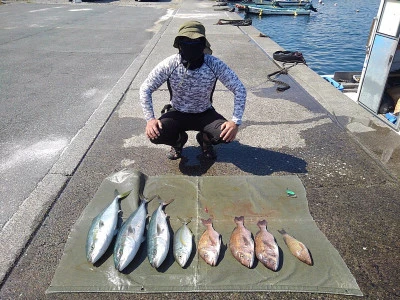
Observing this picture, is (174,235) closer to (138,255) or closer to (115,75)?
(138,255)

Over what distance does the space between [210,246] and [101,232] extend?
1.04 meters

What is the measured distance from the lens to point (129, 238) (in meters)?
2.92

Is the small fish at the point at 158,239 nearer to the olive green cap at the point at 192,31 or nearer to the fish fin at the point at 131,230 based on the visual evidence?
the fish fin at the point at 131,230

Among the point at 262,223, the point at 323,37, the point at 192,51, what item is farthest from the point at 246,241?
the point at 323,37

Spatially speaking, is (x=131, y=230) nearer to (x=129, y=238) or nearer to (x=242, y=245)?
(x=129, y=238)

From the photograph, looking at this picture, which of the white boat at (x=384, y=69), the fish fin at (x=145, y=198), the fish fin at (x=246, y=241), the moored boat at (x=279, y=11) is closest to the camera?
the fish fin at (x=246, y=241)

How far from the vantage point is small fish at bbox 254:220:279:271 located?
2.76 metres

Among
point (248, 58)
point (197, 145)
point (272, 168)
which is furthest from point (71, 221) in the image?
point (248, 58)

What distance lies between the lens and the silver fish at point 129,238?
2746mm

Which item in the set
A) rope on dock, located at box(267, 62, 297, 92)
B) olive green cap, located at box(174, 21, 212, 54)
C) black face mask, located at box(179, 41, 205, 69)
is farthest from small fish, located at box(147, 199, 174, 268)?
rope on dock, located at box(267, 62, 297, 92)

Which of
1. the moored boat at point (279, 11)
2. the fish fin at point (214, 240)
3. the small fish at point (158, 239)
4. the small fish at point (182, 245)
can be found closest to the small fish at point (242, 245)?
the fish fin at point (214, 240)

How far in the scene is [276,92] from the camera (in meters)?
7.20

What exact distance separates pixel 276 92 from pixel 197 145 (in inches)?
124

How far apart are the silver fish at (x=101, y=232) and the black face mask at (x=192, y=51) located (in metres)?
1.88
